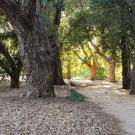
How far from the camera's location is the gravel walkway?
344 inches

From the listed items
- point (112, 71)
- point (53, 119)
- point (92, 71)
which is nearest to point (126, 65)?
point (112, 71)

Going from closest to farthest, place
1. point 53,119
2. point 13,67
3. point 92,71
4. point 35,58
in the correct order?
point 53,119
point 35,58
point 13,67
point 92,71

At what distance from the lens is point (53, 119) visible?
989cm

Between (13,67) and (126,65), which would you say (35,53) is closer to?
(13,67)

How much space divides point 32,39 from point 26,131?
553cm

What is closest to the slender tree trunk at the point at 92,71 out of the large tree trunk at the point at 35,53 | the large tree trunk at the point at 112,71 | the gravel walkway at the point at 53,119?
the large tree trunk at the point at 112,71

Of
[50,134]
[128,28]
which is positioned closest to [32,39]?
[128,28]

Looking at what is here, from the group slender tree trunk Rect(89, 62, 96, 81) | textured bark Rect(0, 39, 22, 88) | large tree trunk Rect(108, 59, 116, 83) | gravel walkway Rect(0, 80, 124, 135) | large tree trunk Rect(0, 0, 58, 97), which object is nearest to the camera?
gravel walkway Rect(0, 80, 124, 135)

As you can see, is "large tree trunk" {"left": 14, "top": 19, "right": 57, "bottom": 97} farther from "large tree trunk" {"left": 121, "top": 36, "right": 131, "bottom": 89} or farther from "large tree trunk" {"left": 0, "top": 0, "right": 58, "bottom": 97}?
"large tree trunk" {"left": 121, "top": 36, "right": 131, "bottom": 89}

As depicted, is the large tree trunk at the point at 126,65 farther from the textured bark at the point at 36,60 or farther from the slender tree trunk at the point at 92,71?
the slender tree trunk at the point at 92,71

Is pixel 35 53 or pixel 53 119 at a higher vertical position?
pixel 35 53

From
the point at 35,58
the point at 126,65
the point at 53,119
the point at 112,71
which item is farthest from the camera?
the point at 112,71

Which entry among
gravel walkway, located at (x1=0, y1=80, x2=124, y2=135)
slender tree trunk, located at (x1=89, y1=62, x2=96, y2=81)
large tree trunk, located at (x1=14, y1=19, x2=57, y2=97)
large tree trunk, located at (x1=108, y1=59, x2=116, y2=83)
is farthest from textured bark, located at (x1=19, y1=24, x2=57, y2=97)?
slender tree trunk, located at (x1=89, y1=62, x2=96, y2=81)

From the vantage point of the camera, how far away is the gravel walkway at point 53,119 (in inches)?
344
